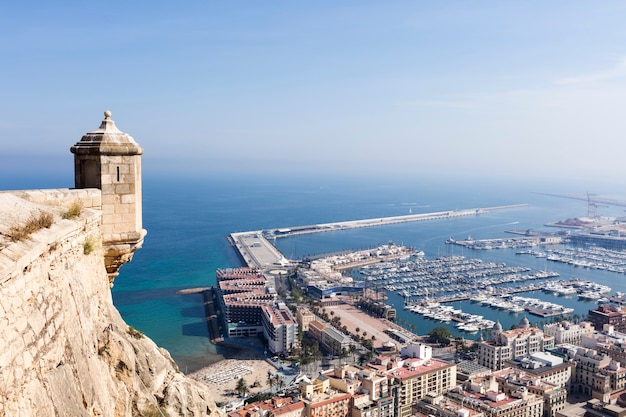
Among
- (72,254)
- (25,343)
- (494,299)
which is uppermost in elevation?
(72,254)

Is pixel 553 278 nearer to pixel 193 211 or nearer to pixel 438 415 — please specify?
pixel 438 415

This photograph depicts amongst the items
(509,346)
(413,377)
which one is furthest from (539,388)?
Result: (509,346)

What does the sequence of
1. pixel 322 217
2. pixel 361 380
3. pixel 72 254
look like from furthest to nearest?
1. pixel 322 217
2. pixel 361 380
3. pixel 72 254

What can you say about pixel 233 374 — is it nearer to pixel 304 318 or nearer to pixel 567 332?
pixel 304 318

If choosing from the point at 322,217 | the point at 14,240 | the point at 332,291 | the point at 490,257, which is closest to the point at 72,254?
the point at 14,240

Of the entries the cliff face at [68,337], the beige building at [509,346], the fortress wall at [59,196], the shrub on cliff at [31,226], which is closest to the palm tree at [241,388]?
the beige building at [509,346]
